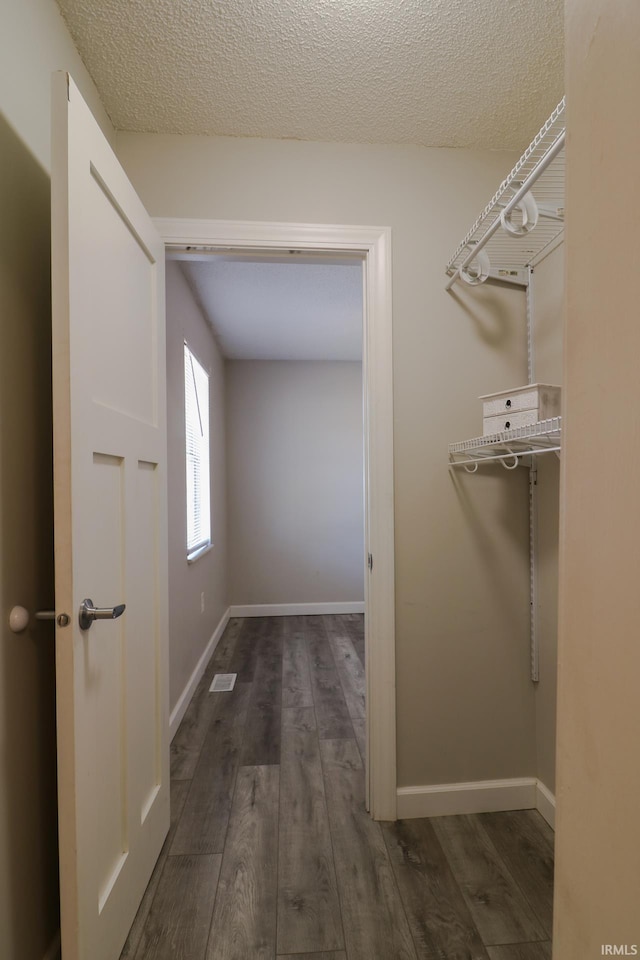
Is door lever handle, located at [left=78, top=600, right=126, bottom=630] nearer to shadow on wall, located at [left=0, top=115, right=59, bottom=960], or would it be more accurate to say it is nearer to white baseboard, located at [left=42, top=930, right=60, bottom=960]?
shadow on wall, located at [left=0, top=115, right=59, bottom=960]

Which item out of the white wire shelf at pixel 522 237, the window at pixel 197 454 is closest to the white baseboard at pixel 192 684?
the window at pixel 197 454

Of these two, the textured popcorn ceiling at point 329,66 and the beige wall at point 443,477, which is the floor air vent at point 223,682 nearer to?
the beige wall at point 443,477

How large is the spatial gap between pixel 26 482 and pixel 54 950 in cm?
117

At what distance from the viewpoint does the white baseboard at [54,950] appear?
3.71ft

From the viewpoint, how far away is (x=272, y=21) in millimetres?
1277

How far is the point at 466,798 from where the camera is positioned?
1758 mm

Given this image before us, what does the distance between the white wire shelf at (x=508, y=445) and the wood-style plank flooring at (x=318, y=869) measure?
4.27ft

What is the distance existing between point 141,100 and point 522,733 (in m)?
2.64

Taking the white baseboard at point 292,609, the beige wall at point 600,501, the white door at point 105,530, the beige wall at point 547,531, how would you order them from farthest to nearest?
the white baseboard at point 292,609 → the beige wall at point 547,531 → the white door at point 105,530 → the beige wall at point 600,501

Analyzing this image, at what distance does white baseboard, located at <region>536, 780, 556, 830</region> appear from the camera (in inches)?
66.1

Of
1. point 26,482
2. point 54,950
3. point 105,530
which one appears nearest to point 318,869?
point 54,950

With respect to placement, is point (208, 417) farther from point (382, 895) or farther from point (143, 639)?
point (382, 895)

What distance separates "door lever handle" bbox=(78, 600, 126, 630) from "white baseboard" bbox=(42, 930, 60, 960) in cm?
84

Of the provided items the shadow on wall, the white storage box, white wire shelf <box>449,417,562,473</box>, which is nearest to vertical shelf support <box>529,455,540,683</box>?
white wire shelf <box>449,417,562,473</box>
